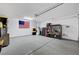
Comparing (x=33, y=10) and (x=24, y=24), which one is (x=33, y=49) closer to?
(x=24, y=24)

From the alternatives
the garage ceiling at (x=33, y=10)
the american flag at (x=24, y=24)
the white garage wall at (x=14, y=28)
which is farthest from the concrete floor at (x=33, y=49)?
the garage ceiling at (x=33, y=10)

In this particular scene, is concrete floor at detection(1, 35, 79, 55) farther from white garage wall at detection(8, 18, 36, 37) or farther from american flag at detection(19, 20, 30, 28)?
american flag at detection(19, 20, 30, 28)

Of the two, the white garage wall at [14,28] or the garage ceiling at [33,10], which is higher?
the garage ceiling at [33,10]

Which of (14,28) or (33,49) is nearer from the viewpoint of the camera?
(14,28)

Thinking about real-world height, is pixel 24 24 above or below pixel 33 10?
below

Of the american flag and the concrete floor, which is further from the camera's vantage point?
the concrete floor

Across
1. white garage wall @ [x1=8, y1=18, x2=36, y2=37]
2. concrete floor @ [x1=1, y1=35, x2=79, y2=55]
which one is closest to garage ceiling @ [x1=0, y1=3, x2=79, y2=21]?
white garage wall @ [x1=8, y1=18, x2=36, y2=37]

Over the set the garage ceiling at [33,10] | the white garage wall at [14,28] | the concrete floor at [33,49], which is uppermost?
the garage ceiling at [33,10]

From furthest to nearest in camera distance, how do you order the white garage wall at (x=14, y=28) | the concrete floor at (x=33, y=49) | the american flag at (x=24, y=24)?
the concrete floor at (x=33, y=49) < the american flag at (x=24, y=24) < the white garage wall at (x=14, y=28)

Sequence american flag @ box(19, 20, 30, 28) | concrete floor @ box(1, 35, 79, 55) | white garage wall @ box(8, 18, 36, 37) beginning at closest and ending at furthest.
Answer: white garage wall @ box(8, 18, 36, 37)
american flag @ box(19, 20, 30, 28)
concrete floor @ box(1, 35, 79, 55)

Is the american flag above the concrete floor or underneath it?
above

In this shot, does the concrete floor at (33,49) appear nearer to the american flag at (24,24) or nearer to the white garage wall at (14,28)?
the white garage wall at (14,28)

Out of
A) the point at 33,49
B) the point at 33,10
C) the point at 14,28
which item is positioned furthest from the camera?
the point at 33,10

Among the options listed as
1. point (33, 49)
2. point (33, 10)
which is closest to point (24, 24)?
point (33, 10)
